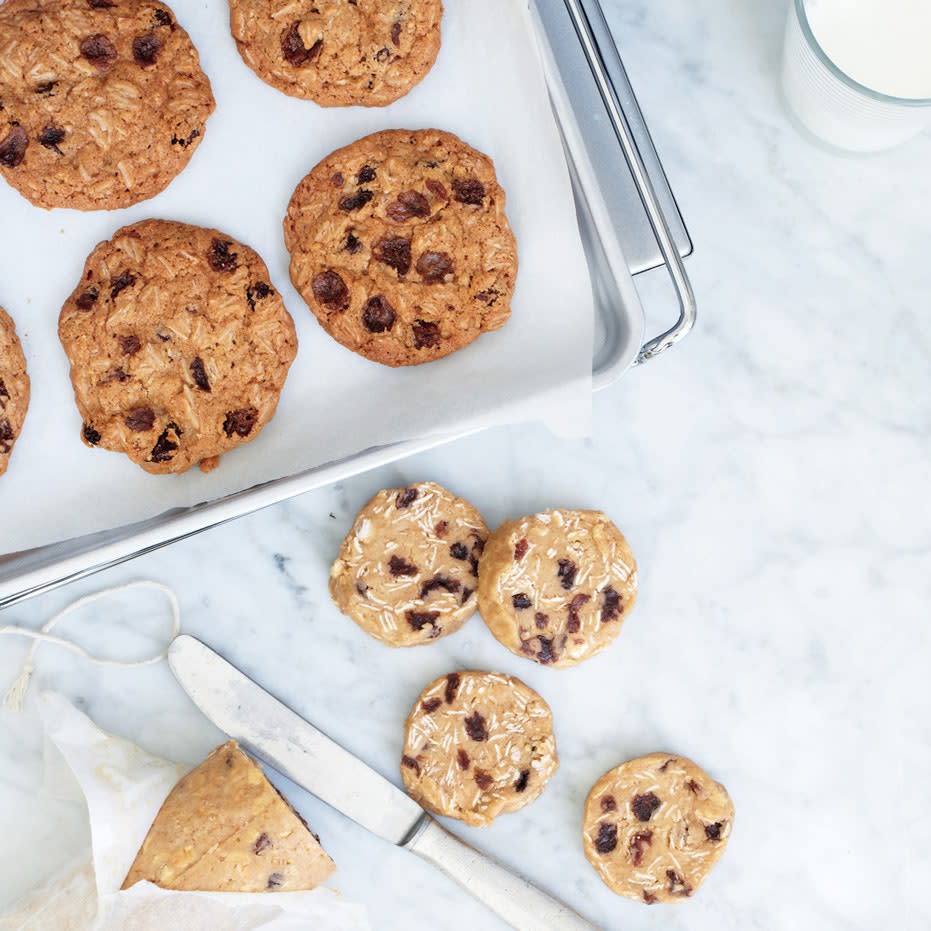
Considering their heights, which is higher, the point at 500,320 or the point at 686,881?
the point at 500,320

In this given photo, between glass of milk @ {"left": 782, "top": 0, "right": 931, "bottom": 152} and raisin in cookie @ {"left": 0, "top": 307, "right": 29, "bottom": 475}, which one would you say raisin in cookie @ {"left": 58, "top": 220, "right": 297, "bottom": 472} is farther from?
glass of milk @ {"left": 782, "top": 0, "right": 931, "bottom": 152}

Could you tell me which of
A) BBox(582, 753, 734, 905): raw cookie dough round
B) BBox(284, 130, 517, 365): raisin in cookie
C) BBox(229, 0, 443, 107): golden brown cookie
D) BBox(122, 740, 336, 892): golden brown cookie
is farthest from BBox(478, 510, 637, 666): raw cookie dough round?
BBox(229, 0, 443, 107): golden brown cookie

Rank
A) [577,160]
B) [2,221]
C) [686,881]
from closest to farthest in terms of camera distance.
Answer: [577,160]
[2,221]
[686,881]

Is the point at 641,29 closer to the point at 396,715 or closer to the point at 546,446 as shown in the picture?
the point at 546,446

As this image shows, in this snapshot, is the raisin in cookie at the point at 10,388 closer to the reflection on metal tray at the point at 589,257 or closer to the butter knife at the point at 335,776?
the reflection on metal tray at the point at 589,257

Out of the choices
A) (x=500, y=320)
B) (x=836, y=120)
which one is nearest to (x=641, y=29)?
(x=836, y=120)

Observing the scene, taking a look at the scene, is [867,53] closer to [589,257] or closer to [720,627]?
[589,257]
